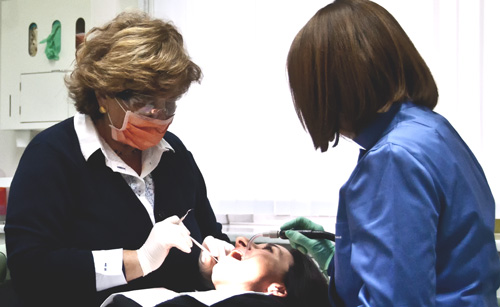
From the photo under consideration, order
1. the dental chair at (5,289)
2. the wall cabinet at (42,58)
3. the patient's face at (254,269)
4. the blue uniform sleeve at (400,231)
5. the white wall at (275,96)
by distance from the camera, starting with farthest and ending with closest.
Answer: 1. the wall cabinet at (42,58)
2. the white wall at (275,96)
3. the dental chair at (5,289)
4. the patient's face at (254,269)
5. the blue uniform sleeve at (400,231)

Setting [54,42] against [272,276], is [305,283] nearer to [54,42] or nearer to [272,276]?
[272,276]

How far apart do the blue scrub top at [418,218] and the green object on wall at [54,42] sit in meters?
2.39

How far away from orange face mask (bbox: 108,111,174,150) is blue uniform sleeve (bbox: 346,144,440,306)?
0.90 metres

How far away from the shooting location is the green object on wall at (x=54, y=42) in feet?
9.98

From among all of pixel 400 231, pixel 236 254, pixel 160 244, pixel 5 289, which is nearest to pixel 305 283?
pixel 236 254

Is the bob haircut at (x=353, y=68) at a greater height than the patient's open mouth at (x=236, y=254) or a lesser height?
greater

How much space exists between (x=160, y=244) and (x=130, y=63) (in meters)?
0.53

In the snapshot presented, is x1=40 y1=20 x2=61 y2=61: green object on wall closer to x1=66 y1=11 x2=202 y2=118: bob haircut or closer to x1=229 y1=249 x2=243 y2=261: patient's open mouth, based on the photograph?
x1=66 y1=11 x2=202 y2=118: bob haircut

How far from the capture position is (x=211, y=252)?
1820mm

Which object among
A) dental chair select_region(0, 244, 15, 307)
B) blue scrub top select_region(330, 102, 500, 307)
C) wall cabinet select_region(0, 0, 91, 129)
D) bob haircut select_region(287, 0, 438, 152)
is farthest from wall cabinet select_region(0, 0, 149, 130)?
blue scrub top select_region(330, 102, 500, 307)

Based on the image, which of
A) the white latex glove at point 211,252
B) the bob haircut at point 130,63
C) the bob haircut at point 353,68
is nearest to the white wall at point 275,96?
the white latex glove at point 211,252

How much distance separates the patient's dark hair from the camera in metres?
1.60

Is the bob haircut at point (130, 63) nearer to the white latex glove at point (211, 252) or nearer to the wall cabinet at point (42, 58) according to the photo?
the white latex glove at point (211, 252)

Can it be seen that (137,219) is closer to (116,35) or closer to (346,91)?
(116,35)
